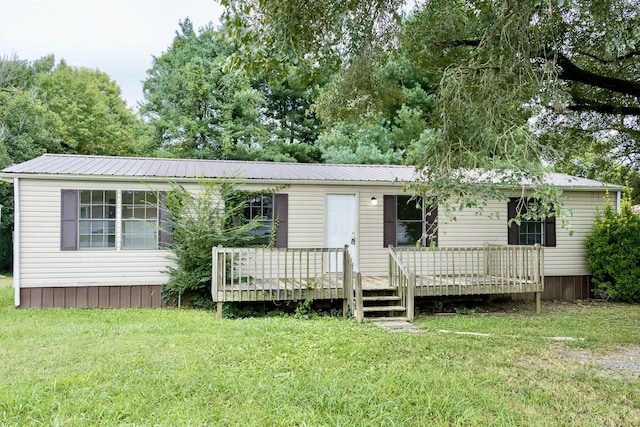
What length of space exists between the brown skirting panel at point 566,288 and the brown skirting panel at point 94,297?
7956mm

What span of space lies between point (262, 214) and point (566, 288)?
711 cm

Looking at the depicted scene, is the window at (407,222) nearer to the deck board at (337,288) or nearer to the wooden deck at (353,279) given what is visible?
the wooden deck at (353,279)

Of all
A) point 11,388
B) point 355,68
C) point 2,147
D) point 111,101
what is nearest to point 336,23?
point 355,68

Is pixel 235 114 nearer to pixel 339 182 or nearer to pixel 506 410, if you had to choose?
pixel 339 182

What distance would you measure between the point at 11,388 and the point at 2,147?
55.0 feet

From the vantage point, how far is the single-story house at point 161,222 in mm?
8508

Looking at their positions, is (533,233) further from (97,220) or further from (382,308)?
(97,220)

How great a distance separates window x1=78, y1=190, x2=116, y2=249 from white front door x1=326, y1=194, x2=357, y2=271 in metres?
4.26

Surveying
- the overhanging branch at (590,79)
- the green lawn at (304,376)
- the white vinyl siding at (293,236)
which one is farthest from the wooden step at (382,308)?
the overhanging branch at (590,79)

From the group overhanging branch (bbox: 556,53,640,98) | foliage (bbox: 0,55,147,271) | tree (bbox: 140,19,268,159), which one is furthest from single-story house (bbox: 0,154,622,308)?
foliage (bbox: 0,55,147,271)

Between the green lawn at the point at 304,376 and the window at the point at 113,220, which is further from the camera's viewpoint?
the window at the point at 113,220

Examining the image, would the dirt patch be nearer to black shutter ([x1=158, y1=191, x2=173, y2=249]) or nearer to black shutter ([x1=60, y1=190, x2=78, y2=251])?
black shutter ([x1=158, y1=191, x2=173, y2=249])

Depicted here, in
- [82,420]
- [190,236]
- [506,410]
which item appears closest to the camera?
[82,420]

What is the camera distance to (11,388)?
3793 millimetres
